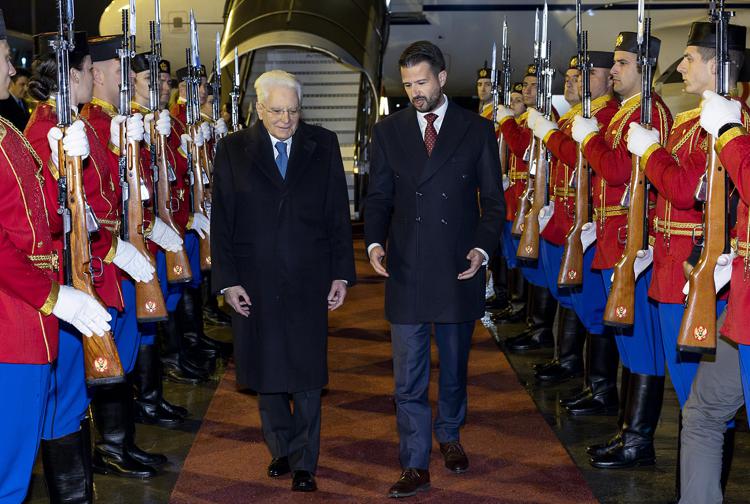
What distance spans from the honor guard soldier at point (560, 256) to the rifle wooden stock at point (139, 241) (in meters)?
2.16

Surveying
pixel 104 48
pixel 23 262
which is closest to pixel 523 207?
pixel 104 48

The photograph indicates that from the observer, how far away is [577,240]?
4293 mm

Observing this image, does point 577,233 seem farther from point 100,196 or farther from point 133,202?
point 100,196

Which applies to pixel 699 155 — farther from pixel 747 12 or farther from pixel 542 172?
pixel 747 12

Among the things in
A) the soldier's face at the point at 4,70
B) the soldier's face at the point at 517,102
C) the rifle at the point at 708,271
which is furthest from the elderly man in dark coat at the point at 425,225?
the soldier's face at the point at 517,102

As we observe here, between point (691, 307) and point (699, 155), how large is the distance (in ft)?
1.81

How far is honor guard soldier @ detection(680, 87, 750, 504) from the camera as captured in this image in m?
2.63

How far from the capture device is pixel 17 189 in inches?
96.0

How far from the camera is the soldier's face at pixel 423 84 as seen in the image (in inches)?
139

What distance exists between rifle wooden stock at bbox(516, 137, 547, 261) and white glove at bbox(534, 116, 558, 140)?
123 millimetres

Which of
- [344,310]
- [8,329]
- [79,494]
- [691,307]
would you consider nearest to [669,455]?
[691,307]

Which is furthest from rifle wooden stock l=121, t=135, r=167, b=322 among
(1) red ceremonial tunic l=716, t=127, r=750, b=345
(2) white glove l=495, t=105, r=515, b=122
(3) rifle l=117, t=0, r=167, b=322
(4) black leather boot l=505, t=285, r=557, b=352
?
(2) white glove l=495, t=105, r=515, b=122

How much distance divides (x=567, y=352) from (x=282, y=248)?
7.64 ft

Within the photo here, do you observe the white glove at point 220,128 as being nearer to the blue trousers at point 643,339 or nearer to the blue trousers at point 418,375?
the blue trousers at point 418,375
